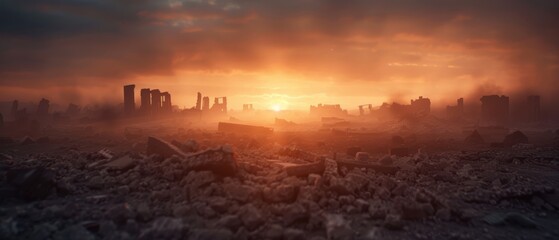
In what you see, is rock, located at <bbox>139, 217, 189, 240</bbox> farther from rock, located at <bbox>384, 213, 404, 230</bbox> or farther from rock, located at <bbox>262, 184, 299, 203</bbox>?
rock, located at <bbox>384, 213, 404, 230</bbox>

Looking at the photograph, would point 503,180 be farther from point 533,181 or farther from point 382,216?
point 382,216

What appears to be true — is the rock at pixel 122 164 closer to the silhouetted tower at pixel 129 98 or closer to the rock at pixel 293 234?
the rock at pixel 293 234

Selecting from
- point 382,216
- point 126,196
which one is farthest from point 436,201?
point 126,196

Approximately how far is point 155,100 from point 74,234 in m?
33.3

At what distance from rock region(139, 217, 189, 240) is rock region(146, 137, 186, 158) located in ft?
11.2

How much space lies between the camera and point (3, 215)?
18.4 ft

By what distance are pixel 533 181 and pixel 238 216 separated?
26.4 feet

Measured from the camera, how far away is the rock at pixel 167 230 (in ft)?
16.1

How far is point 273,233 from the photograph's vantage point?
197 inches

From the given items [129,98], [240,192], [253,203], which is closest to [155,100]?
[129,98]

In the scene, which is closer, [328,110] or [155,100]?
[155,100]

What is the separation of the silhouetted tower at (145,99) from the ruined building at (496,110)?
3477 centimetres

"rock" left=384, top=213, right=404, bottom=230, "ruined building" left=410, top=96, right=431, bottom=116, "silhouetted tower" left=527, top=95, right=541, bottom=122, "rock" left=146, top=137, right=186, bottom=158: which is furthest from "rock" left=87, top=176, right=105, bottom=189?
"silhouetted tower" left=527, top=95, right=541, bottom=122

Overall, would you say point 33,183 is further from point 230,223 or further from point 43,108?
point 43,108
